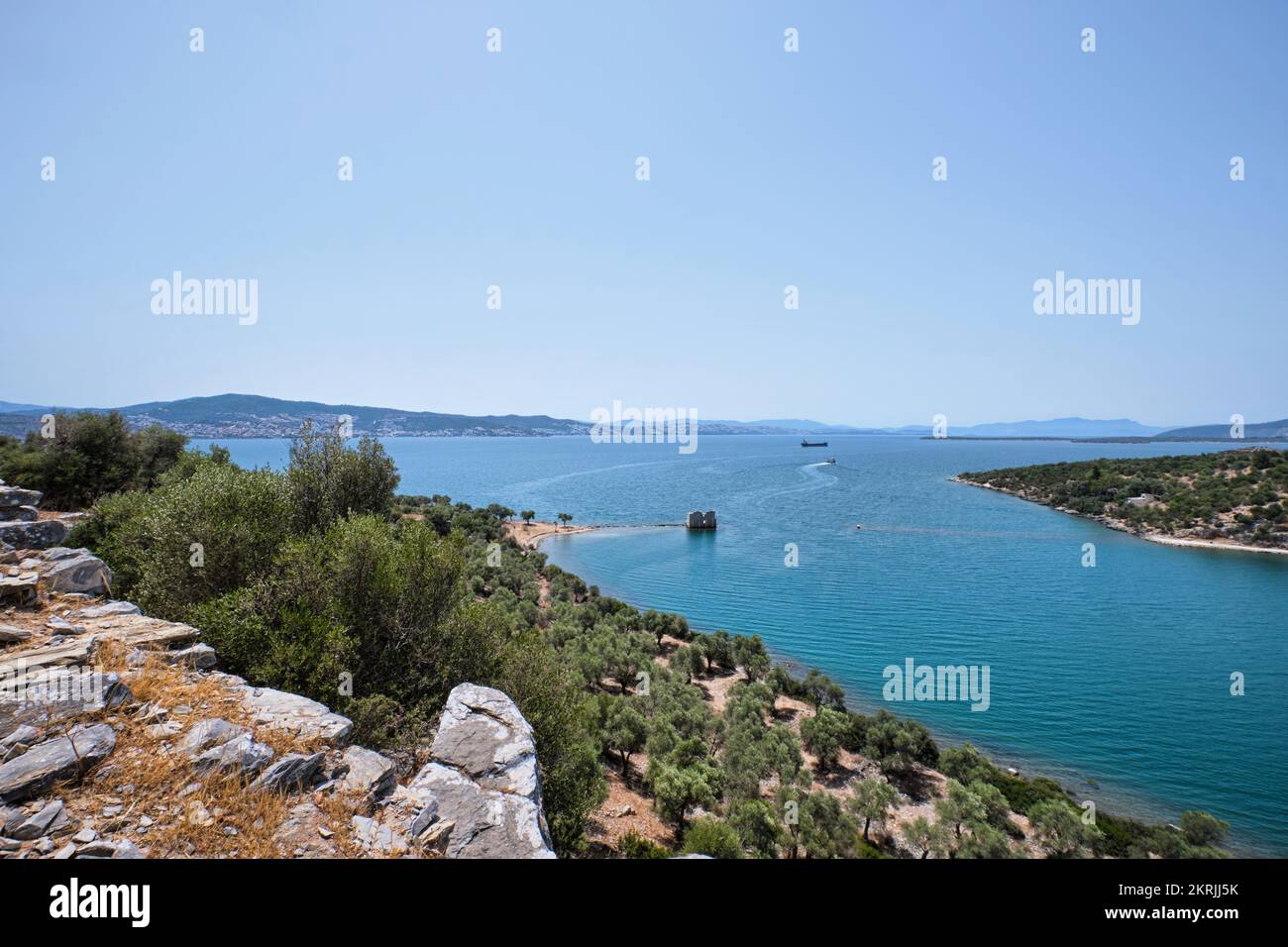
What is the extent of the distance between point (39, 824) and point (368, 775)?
3.09 metres

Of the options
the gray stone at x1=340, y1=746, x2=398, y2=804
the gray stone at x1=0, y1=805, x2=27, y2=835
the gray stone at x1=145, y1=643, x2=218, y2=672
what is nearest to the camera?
the gray stone at x1=0, y1=805, x2=27, y2=835

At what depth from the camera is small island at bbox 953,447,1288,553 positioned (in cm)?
6519

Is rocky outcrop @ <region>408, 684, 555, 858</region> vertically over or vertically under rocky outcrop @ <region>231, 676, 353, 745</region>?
under

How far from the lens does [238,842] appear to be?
5.76 meters

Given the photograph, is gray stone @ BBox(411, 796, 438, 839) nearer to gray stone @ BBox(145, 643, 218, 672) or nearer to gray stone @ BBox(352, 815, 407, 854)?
gray stone @ BBox(352, 815, 407, 854)

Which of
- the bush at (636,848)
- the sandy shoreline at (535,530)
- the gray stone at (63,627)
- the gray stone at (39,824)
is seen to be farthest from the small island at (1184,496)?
the gray stone at (63,627)

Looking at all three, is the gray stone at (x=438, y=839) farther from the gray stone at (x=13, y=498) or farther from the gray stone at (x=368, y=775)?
the gray stone at (x=13, y=498)

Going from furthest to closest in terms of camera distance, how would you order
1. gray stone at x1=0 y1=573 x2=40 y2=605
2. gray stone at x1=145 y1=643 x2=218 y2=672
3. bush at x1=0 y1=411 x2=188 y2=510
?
bush at x1=0 y1=411 x2=188 y2=510
gray stone at x1=0 y1=573 x2=40 y2=605
gray stone at x1=145 y1=643 x2=218 y2=672

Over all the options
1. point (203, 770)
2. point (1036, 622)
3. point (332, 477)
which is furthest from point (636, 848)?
point (1036, 622)

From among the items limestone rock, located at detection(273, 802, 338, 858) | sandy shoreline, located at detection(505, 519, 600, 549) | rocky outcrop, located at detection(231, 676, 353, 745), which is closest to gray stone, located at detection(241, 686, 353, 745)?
rocky outcrop, located at detection(231, 676, 353, 745)

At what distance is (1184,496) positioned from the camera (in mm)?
78125

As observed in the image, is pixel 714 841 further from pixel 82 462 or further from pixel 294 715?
pixel 82 462

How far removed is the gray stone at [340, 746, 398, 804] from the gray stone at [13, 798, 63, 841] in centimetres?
269
